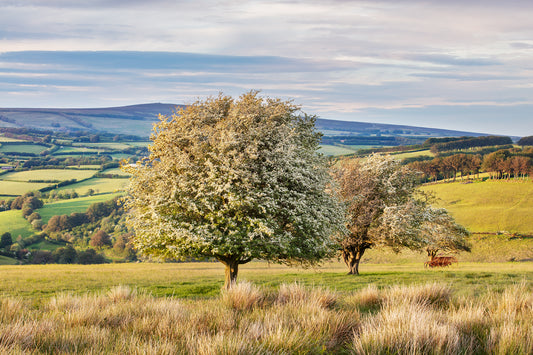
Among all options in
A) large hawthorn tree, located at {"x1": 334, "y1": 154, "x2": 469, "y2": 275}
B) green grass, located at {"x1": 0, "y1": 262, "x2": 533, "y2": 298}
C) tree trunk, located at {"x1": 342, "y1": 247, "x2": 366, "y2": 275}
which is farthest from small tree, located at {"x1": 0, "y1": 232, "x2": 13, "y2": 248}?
large hawthorn tree, located at {"x1": 334, "y1": 154, "x2": 469, "y2": 275}

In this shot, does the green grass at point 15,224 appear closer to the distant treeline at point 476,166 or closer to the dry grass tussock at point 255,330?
the distant treeline at point 476,166

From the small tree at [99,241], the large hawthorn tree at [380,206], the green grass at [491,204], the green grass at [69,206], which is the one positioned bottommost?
the small tree at [99,241]

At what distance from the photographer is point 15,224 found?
150 m

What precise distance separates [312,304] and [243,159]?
10397 millimetres

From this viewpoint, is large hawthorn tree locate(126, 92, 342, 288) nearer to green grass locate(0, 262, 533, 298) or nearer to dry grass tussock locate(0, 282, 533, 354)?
green grass locate(0, 262, 533, 298)

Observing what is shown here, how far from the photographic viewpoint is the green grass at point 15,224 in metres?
144

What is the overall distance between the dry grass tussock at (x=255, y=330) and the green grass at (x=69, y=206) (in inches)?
6915

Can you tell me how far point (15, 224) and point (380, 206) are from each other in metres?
159

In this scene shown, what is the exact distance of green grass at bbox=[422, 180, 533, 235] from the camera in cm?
9344

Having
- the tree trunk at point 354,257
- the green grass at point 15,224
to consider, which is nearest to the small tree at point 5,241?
the green grass at point 15,224

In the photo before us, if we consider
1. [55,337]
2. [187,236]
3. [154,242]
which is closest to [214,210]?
Answer: [187,236]

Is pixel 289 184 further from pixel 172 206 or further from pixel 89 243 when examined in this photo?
pixel 89 243

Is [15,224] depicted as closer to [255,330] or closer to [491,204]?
[491,204]

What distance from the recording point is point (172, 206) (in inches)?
736
